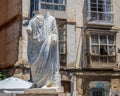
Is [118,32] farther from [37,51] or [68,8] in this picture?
[37,51]

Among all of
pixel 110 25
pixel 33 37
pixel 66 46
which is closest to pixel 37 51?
pixel 33 37

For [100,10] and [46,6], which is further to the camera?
[100,10]

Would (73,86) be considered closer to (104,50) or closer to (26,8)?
(104,50)

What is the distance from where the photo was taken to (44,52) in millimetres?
6832

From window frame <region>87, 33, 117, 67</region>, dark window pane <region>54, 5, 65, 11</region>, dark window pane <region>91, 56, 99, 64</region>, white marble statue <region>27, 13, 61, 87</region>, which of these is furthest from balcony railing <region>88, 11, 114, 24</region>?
white marble statue <region>27, 13, 61, 87</region>

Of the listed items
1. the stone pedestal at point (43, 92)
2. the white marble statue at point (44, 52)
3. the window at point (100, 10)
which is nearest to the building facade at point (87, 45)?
the window at point (100, 10)

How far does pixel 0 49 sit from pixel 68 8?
17.9ft

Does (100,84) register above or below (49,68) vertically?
below

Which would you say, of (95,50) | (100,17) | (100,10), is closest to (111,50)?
(95,50)

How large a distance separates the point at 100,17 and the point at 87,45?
206 cm

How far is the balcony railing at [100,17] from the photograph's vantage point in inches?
Result: 947

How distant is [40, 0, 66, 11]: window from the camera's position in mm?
22719

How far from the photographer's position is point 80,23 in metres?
24.4

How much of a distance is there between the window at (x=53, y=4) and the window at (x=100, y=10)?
1.87 m
